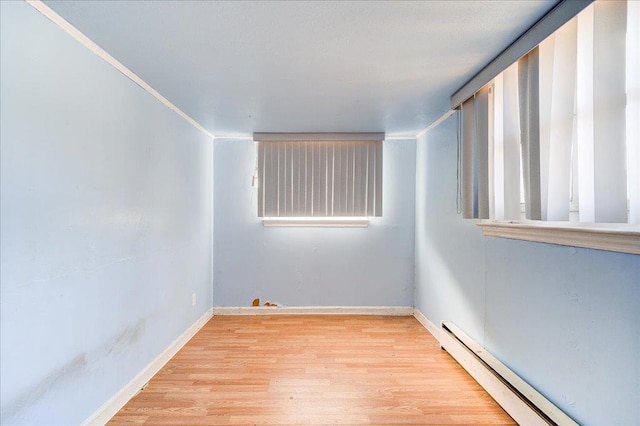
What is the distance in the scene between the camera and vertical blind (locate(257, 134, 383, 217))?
4168 millimetres

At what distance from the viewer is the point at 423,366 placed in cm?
287

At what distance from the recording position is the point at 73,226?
5.96ft

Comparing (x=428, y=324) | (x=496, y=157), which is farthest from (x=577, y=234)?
(x=428, y=324)

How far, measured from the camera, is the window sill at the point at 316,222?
167 inches

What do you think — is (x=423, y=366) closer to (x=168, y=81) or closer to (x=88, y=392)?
(x=88, y=392)

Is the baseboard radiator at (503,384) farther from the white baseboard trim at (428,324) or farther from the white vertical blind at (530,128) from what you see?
the white vertical blind at (530,128)

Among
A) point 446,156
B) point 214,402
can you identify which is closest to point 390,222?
point 446,156

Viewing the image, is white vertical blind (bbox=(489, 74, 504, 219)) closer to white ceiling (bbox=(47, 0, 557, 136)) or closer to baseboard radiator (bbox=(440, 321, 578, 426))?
white ceiling (bbox=(47, 0, 557, 136))

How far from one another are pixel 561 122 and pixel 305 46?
54.6 inches

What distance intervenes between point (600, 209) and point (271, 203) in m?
3.29

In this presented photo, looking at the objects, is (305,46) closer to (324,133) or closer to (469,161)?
(469,161)

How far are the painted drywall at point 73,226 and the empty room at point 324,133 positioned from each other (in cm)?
1

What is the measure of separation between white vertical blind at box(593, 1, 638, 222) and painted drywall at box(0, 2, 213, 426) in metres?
2.48

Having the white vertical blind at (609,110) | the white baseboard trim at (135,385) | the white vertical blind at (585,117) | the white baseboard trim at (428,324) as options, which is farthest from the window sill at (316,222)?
the white vertical blind at (609,110)
